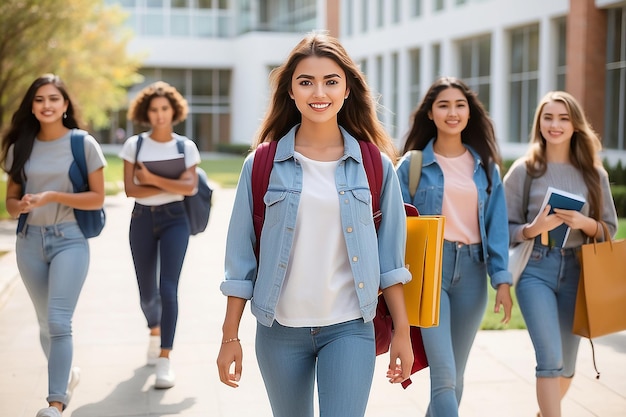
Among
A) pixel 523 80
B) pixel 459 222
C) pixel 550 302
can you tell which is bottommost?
pixel 550 302

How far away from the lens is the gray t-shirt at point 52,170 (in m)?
5.38

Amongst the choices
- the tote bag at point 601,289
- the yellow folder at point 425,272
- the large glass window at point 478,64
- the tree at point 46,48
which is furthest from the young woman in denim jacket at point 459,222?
the large glass window at point 478,64

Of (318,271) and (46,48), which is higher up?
(46,48)

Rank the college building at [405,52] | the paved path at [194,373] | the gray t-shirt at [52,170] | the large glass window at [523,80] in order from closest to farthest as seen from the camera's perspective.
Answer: the gray t-shirt at [52,170] < the paved path at [194,373] < the college building at [405,52] < the large glass window at [523,80]

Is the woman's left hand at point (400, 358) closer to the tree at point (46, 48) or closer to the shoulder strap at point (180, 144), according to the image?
the shoulder strap at point (180, 144)

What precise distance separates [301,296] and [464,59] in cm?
2956

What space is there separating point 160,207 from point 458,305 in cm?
268

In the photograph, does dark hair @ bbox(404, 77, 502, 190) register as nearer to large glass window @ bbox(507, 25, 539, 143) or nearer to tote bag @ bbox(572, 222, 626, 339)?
tote bag @ bbox(572, 222, 626, 339)

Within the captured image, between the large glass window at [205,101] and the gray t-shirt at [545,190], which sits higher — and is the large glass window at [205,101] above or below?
above

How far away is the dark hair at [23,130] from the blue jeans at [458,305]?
2.65 m

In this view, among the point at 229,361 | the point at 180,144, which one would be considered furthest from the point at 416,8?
the point at 229,361

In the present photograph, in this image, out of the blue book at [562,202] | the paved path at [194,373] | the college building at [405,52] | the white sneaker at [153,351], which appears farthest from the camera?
the college building at [405,52]

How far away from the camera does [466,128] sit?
520 cm

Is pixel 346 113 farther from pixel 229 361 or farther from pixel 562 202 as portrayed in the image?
pixel 562 202
